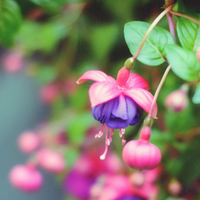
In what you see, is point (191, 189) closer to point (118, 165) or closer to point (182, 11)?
point (118, 165)

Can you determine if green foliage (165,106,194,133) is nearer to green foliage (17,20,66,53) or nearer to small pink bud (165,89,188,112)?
small pink bud (165,89,188,112)

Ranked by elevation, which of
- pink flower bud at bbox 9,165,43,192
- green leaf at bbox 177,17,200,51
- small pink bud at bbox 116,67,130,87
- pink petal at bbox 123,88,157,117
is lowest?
pink flower bud at bbox 9,165,43,192

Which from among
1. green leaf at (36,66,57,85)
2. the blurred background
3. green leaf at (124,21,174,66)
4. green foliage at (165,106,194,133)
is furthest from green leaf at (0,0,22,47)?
green leaf at (36,66,57,85)

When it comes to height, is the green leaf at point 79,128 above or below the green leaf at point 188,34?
below

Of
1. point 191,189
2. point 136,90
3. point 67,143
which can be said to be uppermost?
point 136,90

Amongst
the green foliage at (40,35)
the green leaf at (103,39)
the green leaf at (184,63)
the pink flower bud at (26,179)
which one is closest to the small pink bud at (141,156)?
the green leaf at (184,63)

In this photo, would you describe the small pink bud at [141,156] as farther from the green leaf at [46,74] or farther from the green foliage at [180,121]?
the green leaf at [46,74]

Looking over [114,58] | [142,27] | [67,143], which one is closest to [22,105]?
[67,143]
